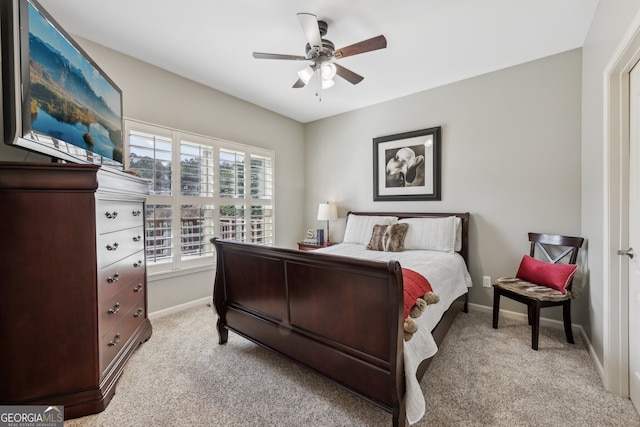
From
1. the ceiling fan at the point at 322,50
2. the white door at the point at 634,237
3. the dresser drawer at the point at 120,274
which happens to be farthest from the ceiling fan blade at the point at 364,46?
the dresser drawer at the point at 120,274

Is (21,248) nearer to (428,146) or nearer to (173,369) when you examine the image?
(173,369)

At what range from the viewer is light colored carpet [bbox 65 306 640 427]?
4.90ft

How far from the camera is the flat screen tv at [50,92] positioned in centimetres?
138

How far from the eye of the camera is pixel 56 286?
146 centimetres

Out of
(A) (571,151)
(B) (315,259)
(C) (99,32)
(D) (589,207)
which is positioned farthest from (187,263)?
(A) (571,151)

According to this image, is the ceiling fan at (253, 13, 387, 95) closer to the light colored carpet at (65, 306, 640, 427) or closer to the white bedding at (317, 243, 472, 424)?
the white bedding at (317, 243, 472, 424)

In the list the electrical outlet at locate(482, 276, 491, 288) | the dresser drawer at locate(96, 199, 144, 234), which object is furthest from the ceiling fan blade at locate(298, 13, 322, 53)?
the electrical outlet at locate(482, 276, 491, 288)

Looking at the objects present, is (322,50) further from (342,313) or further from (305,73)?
(342,313)

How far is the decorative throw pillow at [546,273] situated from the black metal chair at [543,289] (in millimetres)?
28

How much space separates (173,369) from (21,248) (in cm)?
125


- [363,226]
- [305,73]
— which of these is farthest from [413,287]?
[305,73]

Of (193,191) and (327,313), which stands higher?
(193,191)

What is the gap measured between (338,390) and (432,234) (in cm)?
200

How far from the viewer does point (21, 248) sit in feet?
4.58
